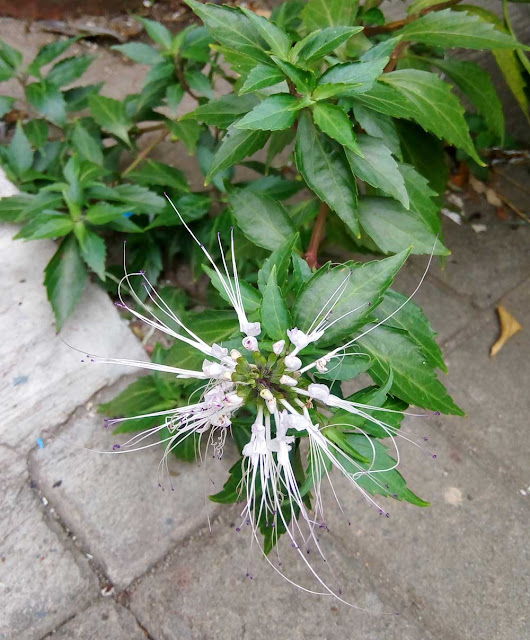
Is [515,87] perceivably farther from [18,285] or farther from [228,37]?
[18,285]

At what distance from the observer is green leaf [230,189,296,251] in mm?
1258

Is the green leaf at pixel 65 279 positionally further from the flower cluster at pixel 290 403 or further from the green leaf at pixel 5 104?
the flower cluster at pixel 290 403

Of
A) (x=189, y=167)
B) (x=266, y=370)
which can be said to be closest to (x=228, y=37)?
(x=266, y=370)

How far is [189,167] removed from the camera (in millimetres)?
2172

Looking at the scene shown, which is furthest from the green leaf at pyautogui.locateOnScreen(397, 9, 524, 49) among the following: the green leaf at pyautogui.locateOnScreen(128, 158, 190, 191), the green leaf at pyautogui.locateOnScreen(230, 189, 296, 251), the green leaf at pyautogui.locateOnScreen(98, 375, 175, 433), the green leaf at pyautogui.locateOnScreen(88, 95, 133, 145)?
the green leaf at pyautogui.locateOnScreen(98, 375, 175, 433)

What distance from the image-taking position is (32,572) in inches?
56.0

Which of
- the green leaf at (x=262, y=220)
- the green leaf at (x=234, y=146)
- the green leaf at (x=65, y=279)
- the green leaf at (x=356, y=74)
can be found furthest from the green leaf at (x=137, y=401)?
the green leaf at (x=356, y=74)

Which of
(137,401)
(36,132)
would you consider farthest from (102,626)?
(36,132)

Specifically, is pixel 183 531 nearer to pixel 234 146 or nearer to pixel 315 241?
pixel 315 241

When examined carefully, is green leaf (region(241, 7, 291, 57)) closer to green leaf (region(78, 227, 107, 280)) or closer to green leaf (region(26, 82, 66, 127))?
green leaf (region(78, 227, 107, 280))

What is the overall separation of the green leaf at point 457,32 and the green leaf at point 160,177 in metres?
0.70

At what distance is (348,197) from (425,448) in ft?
2.64

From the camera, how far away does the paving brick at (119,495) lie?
4.83ft

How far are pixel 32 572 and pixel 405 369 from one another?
0.97 metres
